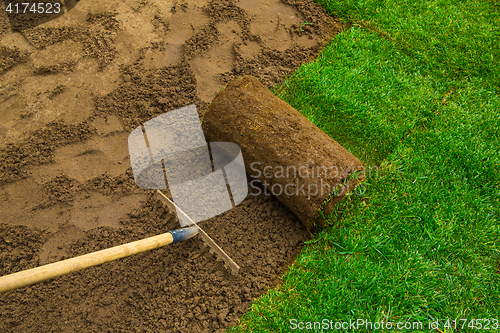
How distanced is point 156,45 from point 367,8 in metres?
2.53

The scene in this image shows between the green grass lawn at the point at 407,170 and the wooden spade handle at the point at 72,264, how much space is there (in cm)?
84

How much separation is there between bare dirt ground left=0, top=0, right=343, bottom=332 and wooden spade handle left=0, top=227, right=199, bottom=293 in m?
0.42

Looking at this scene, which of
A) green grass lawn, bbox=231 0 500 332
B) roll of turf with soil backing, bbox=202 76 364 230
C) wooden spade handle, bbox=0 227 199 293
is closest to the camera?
wooden spade handle, bbox=0 227 199 293

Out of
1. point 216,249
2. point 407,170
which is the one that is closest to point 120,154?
point 216,249

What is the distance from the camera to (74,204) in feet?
8.43

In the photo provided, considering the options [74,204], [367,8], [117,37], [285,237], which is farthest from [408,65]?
[74,204]

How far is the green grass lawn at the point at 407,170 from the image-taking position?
2152mm

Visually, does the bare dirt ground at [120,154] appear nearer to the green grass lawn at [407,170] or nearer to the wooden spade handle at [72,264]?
the green grass lawn at [407,170]

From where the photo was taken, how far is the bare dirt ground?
2188 millimetres

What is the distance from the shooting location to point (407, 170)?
2.71m

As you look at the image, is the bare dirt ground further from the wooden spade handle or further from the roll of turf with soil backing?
the wooden spade handle

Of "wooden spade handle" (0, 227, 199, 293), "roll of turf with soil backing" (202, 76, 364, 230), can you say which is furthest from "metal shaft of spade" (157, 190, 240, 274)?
"roll of turf with soil backing" (202, 76, 364, 230)

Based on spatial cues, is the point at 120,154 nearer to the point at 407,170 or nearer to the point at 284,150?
the point at 284,150

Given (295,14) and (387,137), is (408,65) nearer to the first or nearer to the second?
(387,137)
